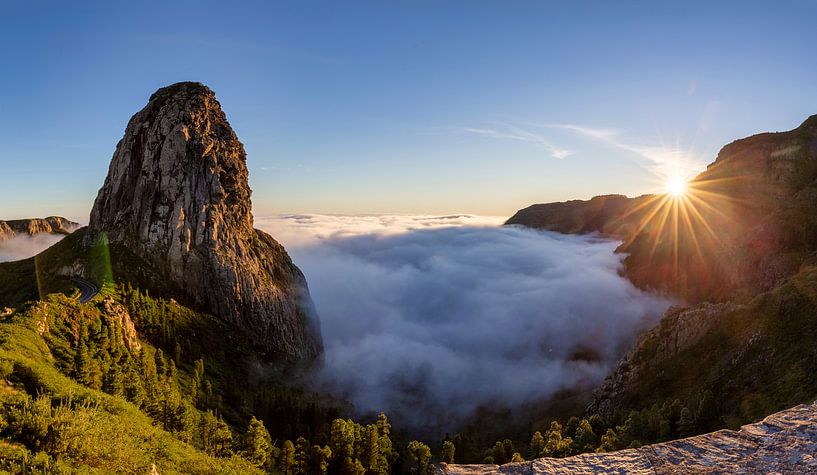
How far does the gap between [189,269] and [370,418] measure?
92.1 m

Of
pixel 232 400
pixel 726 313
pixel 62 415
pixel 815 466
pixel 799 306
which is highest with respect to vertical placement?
pixel 815 466

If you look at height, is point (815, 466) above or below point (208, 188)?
below

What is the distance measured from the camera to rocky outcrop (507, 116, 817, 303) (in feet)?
373

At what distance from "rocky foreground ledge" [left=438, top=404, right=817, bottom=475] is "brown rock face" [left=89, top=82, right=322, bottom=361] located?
476 ft

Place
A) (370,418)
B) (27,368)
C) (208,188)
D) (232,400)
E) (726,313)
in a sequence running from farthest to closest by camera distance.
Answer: (370,418), (208,188), (232,400), (726,313), (27,368)

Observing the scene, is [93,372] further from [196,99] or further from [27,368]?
[196,99]

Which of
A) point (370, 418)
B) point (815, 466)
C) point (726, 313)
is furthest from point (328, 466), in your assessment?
point (370, 418)

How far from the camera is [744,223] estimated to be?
449 feet

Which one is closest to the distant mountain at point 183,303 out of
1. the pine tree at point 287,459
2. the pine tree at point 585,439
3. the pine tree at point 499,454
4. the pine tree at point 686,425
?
the pine tree at point 287,459

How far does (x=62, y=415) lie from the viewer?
15.7 metres

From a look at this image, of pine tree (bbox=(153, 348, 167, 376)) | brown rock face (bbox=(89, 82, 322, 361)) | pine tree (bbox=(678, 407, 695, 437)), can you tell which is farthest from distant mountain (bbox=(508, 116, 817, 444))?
brown rock face (bbox=(89, 82, 322, 361))

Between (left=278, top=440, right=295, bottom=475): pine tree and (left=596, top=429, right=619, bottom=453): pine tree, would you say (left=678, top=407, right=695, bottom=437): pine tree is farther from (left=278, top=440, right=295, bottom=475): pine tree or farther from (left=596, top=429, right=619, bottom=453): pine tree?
(left=278, top=440, right=295, bottom=475): pine tree

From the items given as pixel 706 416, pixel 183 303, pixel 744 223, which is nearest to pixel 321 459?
pixel 706 416

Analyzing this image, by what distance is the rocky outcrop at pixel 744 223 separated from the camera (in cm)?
11369
